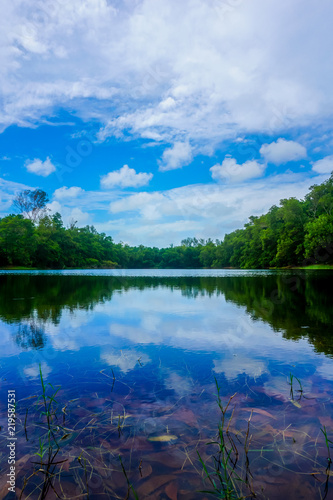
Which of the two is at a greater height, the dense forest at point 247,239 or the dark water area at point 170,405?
the dense forest at point 247,239

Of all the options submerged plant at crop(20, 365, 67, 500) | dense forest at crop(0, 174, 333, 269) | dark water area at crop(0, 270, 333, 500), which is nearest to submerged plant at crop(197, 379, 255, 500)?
dark water area at crop(0, 270, 333, 500)

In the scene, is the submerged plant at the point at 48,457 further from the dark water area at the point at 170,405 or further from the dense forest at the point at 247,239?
the dense forest at the point at 247,239

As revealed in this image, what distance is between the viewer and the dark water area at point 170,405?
124 inches

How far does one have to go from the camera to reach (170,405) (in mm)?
4789

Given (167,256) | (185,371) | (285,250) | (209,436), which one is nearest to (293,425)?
(209,436)

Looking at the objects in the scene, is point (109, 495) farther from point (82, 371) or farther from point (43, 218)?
point (43, 218)

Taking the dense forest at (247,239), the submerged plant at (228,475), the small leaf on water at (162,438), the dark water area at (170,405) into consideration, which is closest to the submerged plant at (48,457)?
the dark water area at (170,405)

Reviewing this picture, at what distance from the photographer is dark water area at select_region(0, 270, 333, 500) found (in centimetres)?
315

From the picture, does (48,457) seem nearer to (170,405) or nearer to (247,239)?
(170,405)

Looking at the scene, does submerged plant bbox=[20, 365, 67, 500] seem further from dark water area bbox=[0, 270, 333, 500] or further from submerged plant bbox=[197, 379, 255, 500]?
submerged plant bbox=[197, 379, 255, 500]

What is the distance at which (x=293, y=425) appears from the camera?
4.19 meters

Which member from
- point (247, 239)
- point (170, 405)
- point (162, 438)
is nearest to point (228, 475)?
point (162, 438)

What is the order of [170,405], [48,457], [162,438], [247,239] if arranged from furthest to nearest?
[247,239]
[170,405]
[162,438]
[48,457]

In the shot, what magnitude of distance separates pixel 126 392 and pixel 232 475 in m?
2.57
